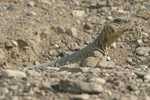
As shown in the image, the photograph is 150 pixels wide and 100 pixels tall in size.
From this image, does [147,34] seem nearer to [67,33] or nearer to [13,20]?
[67,33]

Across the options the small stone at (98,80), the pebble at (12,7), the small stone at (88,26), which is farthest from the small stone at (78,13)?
the small stone at (98,80)

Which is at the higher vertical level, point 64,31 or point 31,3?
point 31,3

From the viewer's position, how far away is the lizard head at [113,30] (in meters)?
7.53

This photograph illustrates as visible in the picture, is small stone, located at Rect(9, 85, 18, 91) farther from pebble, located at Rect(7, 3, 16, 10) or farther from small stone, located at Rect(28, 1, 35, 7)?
small stone, located at Rect(28, 1, 35, 7)

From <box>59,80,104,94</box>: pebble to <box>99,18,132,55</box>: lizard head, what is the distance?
3.82m

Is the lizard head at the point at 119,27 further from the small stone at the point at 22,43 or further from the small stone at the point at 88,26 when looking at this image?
the small stone at the point at 22,43

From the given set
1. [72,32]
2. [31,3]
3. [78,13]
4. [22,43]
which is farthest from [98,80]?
[31,3]

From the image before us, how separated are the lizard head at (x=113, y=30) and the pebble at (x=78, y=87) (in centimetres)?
382

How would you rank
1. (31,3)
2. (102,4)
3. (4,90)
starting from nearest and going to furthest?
(4,90)
(31,3)
(102,4)

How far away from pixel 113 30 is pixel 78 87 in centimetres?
398

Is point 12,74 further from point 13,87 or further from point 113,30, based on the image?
point 113,30

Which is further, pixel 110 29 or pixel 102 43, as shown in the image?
pixel 102 43

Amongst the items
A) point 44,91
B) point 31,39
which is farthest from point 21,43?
point 44,91

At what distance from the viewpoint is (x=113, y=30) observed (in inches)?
299
